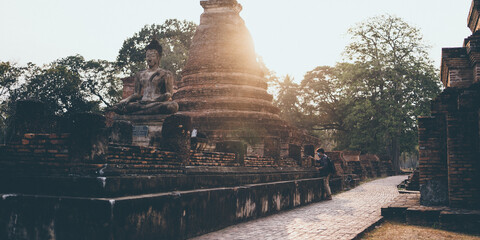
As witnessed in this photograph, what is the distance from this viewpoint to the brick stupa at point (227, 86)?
13.3 metres

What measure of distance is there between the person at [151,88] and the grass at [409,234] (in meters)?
5.07

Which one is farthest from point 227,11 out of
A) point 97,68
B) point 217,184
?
point 97,68

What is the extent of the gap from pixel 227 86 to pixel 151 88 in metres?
4.75

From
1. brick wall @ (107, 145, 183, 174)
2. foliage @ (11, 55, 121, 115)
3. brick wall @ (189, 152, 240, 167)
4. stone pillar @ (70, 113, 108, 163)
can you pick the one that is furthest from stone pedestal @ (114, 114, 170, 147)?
foliage @ (11, 55, 121, 115)

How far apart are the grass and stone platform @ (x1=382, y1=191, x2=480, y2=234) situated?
8.7 inches

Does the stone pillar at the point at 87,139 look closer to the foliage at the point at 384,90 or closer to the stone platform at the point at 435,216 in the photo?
the stone platform at the point at 435,216

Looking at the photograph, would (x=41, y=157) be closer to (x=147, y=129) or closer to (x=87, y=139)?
(x=87, y=139)

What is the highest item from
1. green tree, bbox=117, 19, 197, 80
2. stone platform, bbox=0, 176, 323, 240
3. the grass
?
green tree, bbox=117, 19, 197, 80

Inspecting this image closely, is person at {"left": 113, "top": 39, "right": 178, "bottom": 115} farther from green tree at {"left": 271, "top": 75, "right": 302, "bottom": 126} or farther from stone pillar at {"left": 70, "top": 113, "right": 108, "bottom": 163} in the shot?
green tree at {"left": 271, "top": 75, "right": 302, "bottom": 126}

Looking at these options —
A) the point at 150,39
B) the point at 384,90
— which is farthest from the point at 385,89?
the point at 150,39

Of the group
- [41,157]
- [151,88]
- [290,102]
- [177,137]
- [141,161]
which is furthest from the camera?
[290,102]

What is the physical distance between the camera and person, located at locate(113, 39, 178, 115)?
374 inches

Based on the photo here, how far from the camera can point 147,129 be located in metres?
8.82

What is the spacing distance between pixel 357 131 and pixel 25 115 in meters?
29.4
